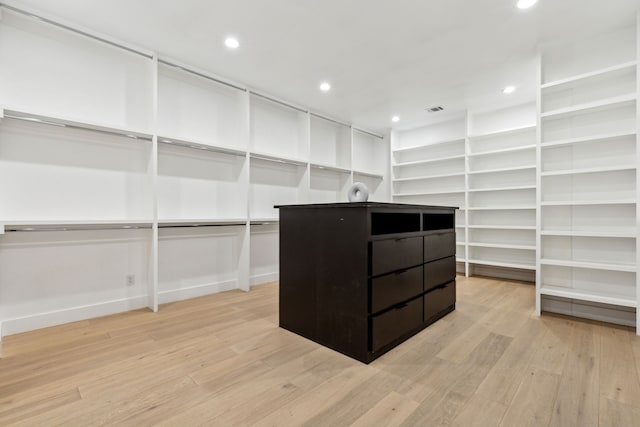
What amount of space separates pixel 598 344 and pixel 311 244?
7.31 ft

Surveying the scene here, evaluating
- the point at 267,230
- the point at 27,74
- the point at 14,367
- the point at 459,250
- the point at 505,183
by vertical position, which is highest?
the point at 27,74

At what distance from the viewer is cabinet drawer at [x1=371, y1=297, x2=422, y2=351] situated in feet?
6.42

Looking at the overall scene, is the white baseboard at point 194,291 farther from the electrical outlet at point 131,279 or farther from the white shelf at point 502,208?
the white shelf at point 502,208

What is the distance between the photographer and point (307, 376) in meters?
1.76

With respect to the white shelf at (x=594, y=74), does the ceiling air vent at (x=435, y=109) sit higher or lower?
higher

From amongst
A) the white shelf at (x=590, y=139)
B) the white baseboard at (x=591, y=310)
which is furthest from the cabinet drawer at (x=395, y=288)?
the white shelf at (x=590, y=139)

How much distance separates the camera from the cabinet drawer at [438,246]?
2525 mm

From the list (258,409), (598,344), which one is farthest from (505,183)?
(258,409)

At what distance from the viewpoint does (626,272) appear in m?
2.64

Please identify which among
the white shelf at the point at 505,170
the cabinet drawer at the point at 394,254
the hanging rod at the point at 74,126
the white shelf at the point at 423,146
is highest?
the white shelf at the point at 423,146

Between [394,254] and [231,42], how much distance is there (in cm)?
Answer: 246

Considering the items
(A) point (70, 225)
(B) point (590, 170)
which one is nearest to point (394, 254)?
(B) point (590, 170)

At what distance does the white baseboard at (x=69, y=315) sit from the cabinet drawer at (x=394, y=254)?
251 cm

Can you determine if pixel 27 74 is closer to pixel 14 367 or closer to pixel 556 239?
pixel 14 367
